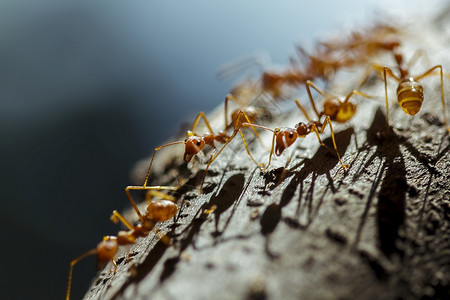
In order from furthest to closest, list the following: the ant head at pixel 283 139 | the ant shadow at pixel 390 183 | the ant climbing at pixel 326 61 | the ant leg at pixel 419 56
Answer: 1. the ant climbing at pixel 326 61
2. the ant leg at pixel 419 56
3. the ant head at pixel 283 139
4. the ant shadow at pixel 390 183

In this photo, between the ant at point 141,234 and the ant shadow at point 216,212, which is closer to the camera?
the ant shadow at point 216,212

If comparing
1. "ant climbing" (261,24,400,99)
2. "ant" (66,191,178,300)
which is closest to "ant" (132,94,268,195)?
"ant" (66,191,178,300)

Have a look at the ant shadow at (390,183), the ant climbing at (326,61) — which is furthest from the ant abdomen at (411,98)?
the ant climbing at (326,61)

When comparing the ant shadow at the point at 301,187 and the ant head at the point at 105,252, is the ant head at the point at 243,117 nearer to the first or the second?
the ant shadow at the point at 301,187

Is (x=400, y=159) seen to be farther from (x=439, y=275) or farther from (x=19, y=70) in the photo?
(x=19, y=70)

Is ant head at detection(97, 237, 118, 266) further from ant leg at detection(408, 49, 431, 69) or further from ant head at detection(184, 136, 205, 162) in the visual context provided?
ant leg at detection(408, 49, 431, 69)

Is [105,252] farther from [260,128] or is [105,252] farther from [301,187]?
[260,128]
